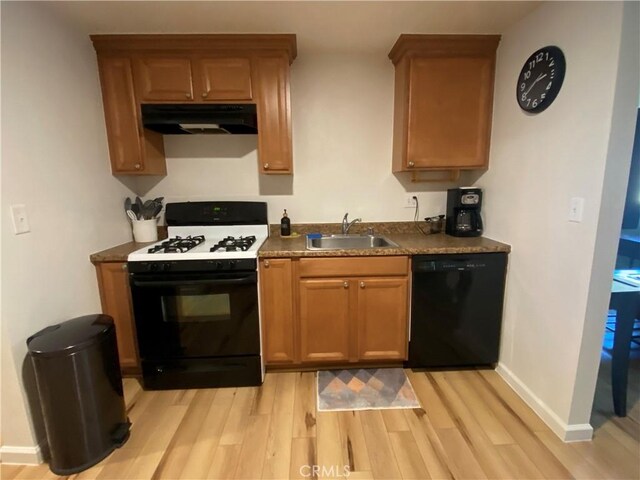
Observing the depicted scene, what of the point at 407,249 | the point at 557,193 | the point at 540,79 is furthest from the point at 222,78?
the point at 557,193

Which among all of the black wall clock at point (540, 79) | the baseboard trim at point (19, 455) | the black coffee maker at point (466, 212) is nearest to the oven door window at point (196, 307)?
the baseboard trim at point (19, 455)

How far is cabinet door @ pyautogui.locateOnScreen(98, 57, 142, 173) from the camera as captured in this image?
1.99 meters

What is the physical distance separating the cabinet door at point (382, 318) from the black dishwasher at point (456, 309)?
73mm

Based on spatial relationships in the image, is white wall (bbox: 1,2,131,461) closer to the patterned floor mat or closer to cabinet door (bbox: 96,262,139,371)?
cabinet door (bbox: 96,262,139,371)

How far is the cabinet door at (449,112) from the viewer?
2.04 meters

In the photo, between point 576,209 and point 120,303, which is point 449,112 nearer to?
point 576,209

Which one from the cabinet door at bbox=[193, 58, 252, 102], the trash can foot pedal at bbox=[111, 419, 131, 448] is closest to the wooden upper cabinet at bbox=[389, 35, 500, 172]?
the cabinet door at bbox=[193, 58, 252, 102]

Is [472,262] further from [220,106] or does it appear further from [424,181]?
[220,106]

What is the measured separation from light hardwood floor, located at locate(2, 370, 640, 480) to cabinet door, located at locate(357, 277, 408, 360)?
0.31 metres

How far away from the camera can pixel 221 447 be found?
60.8 inches

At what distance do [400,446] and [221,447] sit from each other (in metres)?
0.93

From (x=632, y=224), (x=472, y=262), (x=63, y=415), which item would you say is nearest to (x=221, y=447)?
(x=63, y=415)

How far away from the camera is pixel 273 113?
2082mm

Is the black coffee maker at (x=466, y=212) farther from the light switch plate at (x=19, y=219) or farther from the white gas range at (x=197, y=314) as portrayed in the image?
the light switch plate at (x=19, y=219)
